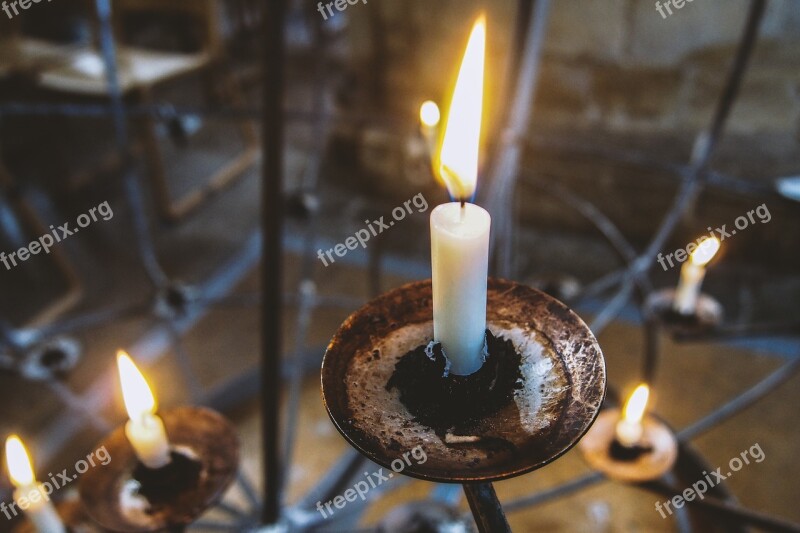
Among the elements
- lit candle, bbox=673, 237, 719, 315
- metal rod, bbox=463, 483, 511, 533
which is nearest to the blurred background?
lit candle, bbox=673, 237, 719, 315

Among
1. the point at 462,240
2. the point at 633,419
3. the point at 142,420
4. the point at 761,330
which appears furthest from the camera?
the point at 761,330

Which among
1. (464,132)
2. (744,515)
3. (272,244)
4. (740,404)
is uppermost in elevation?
(272,244)

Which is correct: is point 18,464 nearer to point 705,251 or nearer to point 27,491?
point 27,491

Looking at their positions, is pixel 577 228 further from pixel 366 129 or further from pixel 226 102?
pixel 226 102

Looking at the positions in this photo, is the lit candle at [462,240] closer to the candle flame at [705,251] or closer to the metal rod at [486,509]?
the metal rod at [486,509]

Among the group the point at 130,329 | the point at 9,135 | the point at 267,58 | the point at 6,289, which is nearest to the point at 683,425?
the point at 267,58

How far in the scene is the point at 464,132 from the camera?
1.35ft

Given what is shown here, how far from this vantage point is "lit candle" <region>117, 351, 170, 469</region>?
68cm

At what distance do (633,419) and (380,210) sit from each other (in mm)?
3358

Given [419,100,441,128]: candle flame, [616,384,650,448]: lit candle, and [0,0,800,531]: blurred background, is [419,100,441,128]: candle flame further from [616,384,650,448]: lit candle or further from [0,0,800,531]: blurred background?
[616,384,650,448]: lit candle

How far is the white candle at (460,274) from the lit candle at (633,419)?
0.55 metres

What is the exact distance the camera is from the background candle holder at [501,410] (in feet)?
1.22

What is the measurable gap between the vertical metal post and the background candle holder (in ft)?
1.28

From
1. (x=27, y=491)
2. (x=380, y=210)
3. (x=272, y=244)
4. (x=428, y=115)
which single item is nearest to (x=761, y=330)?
(x=428, y=115)
